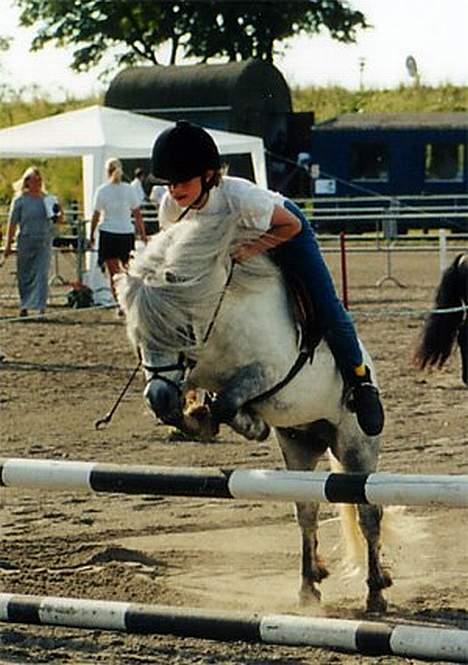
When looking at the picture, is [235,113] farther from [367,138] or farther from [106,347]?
[106,347]

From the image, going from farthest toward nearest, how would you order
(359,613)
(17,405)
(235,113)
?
(235,113) → (17,405) → (359,613)

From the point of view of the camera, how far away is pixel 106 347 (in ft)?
55.0

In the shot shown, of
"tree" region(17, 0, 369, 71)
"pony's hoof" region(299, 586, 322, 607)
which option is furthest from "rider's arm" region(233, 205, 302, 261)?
"tree" region(17, 0, 369, 71)

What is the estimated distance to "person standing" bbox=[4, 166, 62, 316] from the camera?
63.4 feet

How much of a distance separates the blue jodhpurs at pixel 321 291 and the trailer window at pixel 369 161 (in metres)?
35.3

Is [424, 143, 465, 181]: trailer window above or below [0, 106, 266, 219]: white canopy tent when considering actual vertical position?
below

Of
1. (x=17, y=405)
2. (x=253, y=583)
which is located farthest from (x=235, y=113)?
(x=253, y=583)

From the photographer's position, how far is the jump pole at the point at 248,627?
4.74 meters

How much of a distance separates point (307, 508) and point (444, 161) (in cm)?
3472

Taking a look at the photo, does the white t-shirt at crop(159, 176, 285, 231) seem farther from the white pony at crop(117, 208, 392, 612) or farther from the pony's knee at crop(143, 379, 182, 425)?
the pony's knee at crop(143, 379, 182, 425)

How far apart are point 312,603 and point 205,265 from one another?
5.96ft

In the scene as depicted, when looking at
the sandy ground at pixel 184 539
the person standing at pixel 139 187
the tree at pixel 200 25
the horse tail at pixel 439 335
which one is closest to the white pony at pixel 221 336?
the sandy ground at pixel 184 539

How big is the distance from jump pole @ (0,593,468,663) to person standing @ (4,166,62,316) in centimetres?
1427

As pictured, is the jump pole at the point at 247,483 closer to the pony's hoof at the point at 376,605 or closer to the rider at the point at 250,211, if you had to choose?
the rider at the point at 250,211
